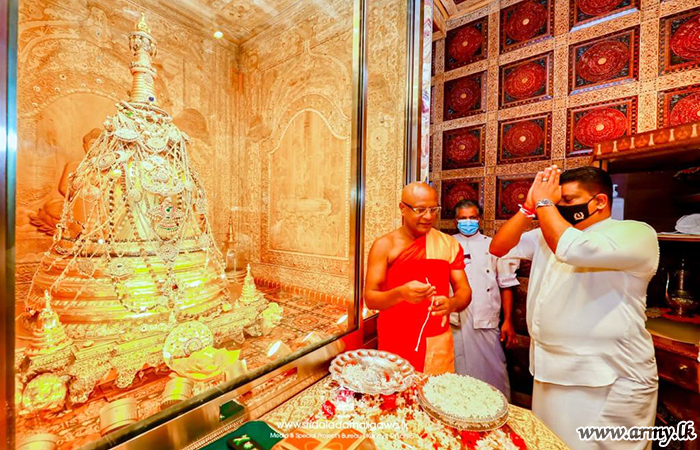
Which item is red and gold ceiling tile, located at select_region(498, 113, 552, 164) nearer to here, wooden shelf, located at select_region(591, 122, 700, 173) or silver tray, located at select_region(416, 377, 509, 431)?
wooden shelf, located at select_region(591, 122, 700, 173)

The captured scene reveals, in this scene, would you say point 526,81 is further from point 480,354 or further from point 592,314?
point 480,354

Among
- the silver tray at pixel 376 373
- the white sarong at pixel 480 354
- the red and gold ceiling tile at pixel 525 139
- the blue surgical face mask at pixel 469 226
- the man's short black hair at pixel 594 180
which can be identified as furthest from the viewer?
the red and gold ceiling tile at pixel 525 139

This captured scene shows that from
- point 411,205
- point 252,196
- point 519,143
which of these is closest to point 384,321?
point 411,205

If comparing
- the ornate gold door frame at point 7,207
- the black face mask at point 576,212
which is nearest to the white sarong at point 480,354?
the black face mask at point 576,212

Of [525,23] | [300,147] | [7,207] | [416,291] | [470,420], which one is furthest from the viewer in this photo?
[525,23]

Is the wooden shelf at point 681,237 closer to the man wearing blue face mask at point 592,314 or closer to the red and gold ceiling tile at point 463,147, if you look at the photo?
the man wearing blue face mask at point 592,314

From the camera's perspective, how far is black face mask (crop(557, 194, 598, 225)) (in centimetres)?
167

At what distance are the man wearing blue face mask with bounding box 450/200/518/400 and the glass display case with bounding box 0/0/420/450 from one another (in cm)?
153

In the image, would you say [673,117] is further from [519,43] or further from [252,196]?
[252,196]

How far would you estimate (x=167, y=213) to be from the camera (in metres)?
1.34

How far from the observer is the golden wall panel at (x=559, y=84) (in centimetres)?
248

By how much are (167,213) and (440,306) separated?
63.0 inches

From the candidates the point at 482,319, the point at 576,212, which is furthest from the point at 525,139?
the point at 482,319

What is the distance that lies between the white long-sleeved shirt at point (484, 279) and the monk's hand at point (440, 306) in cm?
134
